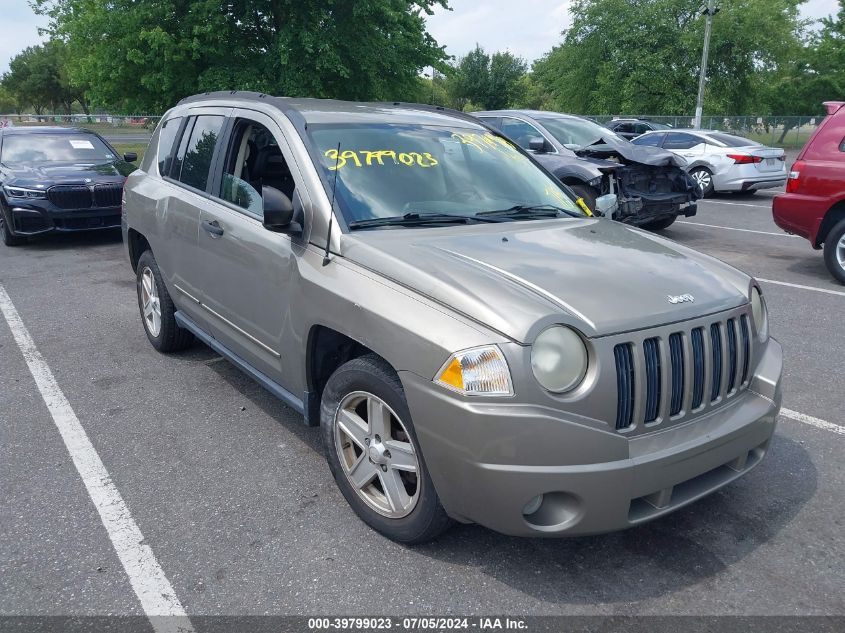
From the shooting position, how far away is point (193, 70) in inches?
799

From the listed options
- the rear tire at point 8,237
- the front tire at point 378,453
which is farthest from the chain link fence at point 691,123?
the front tire at point 378,453

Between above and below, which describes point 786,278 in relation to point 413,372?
below

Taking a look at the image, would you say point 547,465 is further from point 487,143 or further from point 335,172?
point 487,143

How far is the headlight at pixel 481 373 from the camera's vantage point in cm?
248

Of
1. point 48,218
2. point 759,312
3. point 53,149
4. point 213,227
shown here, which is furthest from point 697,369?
point 53,149

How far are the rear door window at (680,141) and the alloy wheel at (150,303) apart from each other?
13244 mm

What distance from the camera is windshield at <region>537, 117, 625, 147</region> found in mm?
11023

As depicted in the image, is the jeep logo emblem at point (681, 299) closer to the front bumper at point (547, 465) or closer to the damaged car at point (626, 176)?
the front bumper at point (547, 465)

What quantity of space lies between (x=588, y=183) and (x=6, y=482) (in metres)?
7.64

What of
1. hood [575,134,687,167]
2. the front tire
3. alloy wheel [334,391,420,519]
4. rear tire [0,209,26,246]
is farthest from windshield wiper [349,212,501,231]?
rear tire [0,209,26,246]

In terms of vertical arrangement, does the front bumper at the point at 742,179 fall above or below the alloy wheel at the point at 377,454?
above

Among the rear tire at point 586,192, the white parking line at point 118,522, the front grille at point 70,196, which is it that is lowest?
the white parking line at point 118,522

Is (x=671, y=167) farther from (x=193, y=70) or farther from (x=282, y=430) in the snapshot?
(x=193, y=70)

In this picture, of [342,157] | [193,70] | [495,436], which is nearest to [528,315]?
[495,436]
